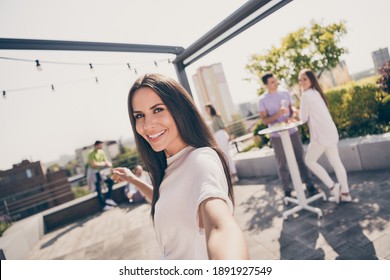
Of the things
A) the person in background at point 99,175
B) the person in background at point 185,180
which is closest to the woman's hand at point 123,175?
the person in background at point 185,180

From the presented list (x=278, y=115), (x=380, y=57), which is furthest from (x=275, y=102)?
(x=380, y=57)

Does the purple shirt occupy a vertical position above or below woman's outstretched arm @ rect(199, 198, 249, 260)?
above

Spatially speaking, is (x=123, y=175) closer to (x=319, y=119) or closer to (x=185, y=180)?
(x=185, y=180)

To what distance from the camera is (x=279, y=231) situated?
9.58 ft

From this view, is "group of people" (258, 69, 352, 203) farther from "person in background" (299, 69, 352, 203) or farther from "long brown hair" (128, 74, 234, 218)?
"long brown hair" (128, 74, 234, 218)

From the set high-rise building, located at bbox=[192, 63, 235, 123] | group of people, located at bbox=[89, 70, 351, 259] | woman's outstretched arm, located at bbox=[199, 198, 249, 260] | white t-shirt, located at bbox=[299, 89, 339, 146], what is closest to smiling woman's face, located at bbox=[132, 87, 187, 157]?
group of people, located at bbox=[89, 70, 351, 259]

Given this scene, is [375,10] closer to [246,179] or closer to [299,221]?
[299,221]

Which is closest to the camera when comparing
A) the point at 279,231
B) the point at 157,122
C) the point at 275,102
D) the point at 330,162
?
the point at 157,122

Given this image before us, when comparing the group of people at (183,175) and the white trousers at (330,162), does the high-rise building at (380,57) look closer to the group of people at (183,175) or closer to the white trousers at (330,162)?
the white trousers at (330,162)

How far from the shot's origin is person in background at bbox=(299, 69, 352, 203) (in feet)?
9.89

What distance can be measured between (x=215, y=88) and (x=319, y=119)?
293ft

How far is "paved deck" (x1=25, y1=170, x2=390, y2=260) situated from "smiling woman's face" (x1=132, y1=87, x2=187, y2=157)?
1.95 meters
